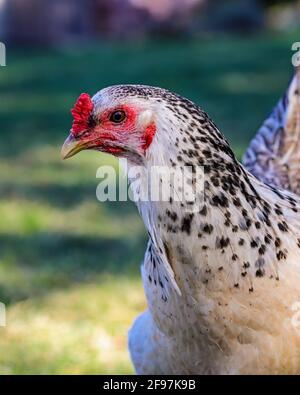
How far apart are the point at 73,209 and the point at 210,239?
3256 millimetres

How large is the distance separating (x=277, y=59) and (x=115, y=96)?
8.88 metres

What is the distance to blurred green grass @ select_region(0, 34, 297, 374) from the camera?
11.9 ft

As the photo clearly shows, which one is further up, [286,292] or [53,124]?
[53,124]

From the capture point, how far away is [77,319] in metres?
3.81

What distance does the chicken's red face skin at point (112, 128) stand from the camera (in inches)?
87.6

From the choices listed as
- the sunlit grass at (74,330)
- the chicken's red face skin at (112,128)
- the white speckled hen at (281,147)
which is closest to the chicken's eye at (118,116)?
the chicken's red face skin at (112,128)

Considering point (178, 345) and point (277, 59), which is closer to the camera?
point (178, 345)

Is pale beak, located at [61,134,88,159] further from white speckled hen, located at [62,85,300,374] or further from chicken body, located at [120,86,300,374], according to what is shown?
chicken body, located at [120,86,300,374]

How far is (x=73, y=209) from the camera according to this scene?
5.39 metres

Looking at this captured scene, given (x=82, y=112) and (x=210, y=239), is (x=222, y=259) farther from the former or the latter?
(x=82, y=112)

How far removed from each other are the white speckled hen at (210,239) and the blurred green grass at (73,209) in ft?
3.65


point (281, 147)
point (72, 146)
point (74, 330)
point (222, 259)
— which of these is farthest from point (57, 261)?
point (222, 259)
